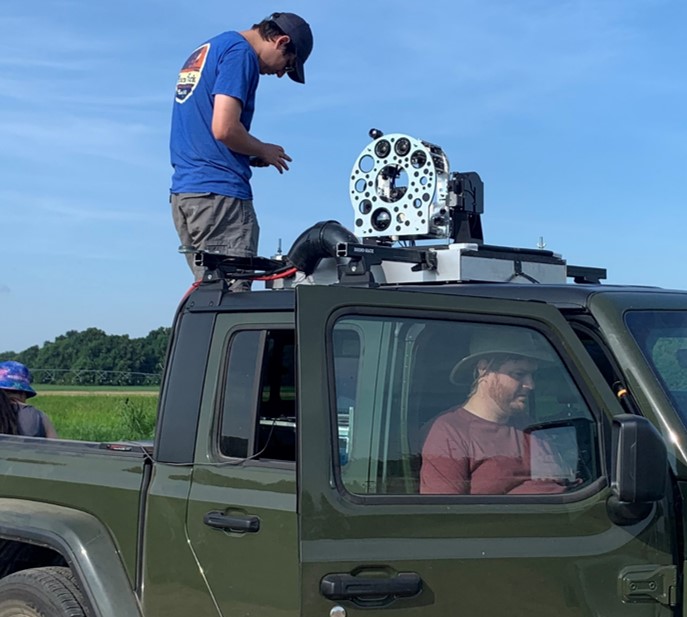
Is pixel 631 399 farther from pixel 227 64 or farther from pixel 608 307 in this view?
pixel 227 64

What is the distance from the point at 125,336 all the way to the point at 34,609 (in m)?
3.71

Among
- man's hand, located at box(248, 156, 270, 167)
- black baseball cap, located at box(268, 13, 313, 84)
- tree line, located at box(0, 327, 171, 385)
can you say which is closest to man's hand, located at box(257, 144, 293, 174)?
man's hand, located at box(248, 156, 270, 167)

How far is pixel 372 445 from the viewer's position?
109 inches

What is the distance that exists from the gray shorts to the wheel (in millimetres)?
1520

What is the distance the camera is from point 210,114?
14.5ft

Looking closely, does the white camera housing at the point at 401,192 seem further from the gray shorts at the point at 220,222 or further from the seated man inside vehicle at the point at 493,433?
the seated man inside vehicle at the point at 493,433

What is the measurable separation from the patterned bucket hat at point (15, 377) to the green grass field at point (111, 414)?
390 mm

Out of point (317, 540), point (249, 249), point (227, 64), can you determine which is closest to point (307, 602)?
point (317, 540)

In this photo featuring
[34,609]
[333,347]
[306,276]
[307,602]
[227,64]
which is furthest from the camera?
[227,64]

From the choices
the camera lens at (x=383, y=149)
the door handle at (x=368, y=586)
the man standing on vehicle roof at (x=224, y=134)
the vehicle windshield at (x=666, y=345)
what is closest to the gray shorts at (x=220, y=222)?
the man standing on vehicle roof at (x=224, y=134)

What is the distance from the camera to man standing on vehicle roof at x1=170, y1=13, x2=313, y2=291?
429 centimetres

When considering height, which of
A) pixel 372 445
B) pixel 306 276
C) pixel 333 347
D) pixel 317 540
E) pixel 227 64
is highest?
pixel 227 64

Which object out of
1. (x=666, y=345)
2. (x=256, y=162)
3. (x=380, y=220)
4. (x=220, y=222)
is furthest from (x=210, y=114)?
(x=666, y=345)

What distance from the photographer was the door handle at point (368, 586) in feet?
8.11
